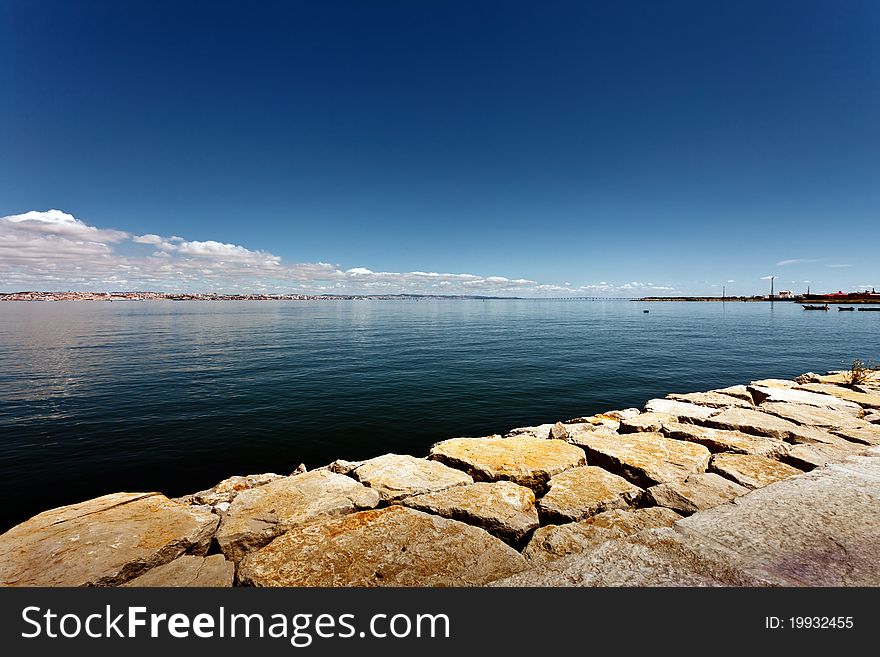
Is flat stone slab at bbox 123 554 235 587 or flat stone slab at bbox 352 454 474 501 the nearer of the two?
flat stone slab at bbox 123 554 235 587

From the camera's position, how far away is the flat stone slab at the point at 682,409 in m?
9.53

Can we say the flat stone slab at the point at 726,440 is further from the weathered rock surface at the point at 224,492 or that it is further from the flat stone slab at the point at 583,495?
the weathered rock surface at the point at 224,492

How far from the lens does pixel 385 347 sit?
35219 mm

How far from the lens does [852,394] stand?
1152 cm

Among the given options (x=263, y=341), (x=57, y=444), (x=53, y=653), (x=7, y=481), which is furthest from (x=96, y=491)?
(x=263, y=341)

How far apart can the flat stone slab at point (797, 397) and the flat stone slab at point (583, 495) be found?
8.52 metres

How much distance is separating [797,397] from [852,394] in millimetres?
2489

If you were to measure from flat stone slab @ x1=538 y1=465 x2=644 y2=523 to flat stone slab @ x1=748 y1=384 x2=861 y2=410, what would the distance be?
852cm

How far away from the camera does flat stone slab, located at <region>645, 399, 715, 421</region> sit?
953cm

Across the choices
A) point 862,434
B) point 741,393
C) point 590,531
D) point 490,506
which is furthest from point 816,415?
point 490,506

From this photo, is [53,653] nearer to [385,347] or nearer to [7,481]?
[7,481]

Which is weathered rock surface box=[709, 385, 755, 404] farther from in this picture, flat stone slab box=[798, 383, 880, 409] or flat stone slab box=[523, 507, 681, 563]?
flat stone slab box=[523, 507, 681, 563]

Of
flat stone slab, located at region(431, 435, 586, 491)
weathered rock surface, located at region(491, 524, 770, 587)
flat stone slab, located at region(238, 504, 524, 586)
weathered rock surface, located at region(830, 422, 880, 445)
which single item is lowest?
flat stone slab, located at region(431, 435, 586, 491)

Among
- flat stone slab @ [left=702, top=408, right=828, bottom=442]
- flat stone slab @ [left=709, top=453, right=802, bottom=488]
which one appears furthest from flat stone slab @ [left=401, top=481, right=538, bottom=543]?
flat stone slab @ [left=702, top=408, right=828, bottom=442]
